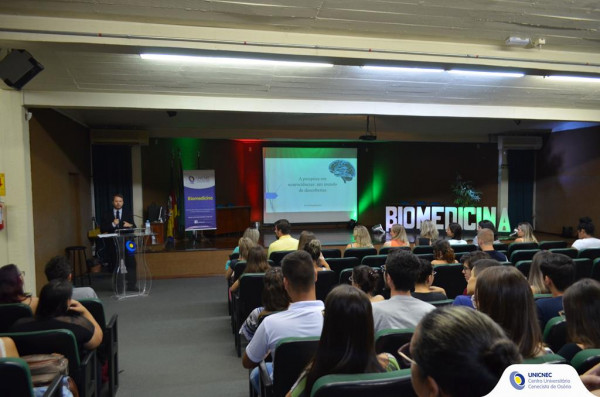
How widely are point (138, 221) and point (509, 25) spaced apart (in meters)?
8.49

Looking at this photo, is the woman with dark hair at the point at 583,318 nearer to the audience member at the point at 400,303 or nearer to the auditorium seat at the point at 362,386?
the audience member at the point at 400,303

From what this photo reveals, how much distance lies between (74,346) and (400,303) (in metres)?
1.81

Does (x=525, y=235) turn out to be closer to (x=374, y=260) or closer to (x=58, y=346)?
(x=374, y=260)

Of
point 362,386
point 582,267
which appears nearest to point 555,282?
point 362,386

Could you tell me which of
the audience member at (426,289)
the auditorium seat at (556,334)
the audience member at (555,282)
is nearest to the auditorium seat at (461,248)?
the audience member at (426,289)

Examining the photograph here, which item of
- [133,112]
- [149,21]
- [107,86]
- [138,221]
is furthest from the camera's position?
[138,221]

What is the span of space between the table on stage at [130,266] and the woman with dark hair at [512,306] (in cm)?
484

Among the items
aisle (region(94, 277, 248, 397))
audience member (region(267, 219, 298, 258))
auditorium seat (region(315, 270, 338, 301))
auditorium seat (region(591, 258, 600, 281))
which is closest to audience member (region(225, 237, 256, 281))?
audience member (region(267, 219, 298, 258))

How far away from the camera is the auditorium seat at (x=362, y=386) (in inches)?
51.9

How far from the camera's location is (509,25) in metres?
4.25

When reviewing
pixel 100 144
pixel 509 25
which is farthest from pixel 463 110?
pixel 100 144

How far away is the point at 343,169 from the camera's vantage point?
37.4 ft

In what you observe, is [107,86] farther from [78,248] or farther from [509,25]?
[509,25]

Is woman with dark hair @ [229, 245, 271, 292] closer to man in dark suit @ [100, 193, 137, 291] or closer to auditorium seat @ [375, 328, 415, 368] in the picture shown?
auditorium seat @ [375, 328, 415, 368]
